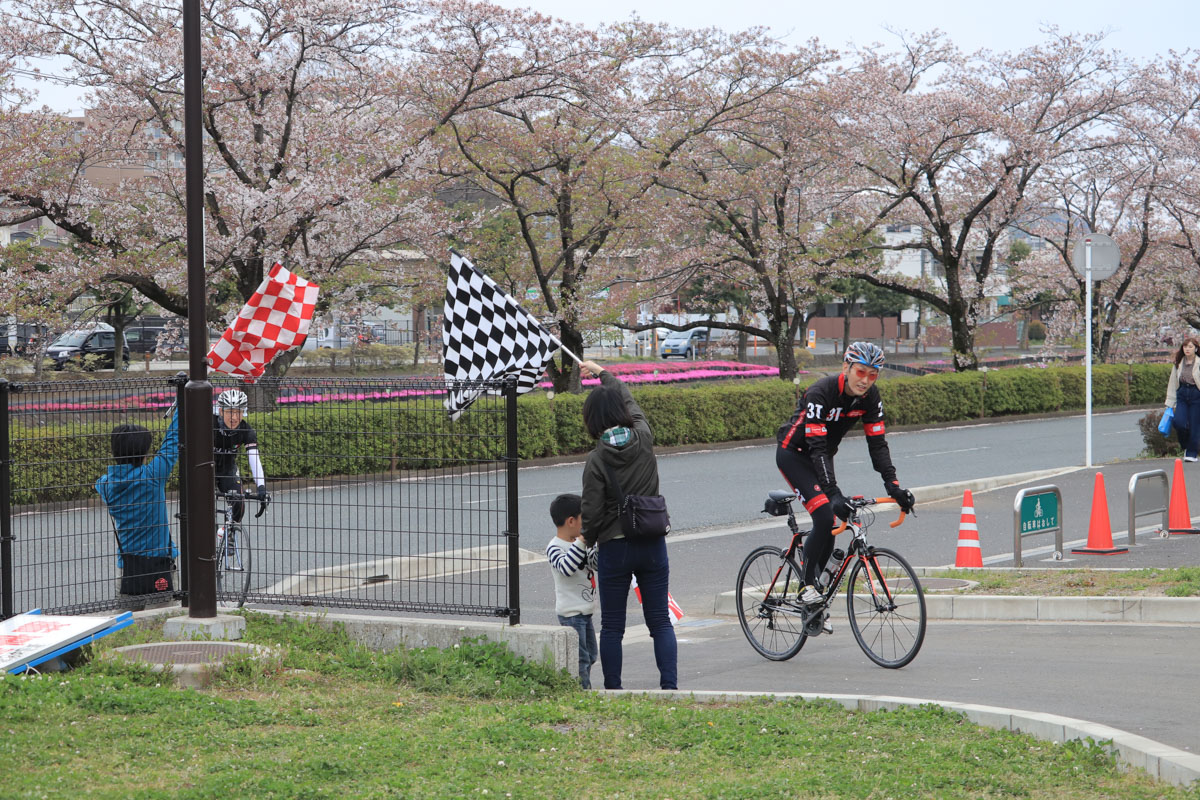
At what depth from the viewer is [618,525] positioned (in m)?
6.39

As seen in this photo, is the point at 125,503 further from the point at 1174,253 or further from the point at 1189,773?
the point at 1174,253

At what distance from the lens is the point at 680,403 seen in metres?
25.9

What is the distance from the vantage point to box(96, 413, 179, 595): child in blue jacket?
746 centimetres

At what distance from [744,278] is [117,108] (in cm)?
1679

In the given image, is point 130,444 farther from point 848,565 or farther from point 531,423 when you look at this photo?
point 531,423

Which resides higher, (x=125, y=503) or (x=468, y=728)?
(x=125, y=503)

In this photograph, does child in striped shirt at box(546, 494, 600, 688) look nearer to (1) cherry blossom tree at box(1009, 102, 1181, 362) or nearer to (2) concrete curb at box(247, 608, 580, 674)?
(2) concrete curb at box(247, 608, 580, 674)

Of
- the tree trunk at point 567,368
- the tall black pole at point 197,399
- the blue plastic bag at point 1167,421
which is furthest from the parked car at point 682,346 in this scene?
the tall black pole at point 197,399

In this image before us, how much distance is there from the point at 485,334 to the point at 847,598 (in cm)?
269

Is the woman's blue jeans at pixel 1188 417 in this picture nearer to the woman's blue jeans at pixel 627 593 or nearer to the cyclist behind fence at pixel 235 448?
the woman's blue jeans at pixel 627 593

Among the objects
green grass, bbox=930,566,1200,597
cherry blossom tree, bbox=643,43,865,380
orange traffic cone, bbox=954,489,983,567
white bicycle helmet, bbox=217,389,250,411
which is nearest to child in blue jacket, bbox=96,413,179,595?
white bicycle helmet, bbox=217,389,250,411

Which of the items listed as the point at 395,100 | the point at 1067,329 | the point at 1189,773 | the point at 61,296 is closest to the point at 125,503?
the point at 1189,773

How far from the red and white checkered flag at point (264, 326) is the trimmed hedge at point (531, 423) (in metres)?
0.41

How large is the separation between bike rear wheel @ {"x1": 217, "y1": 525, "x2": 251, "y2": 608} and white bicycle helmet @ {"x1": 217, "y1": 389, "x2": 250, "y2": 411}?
2.84 ft
